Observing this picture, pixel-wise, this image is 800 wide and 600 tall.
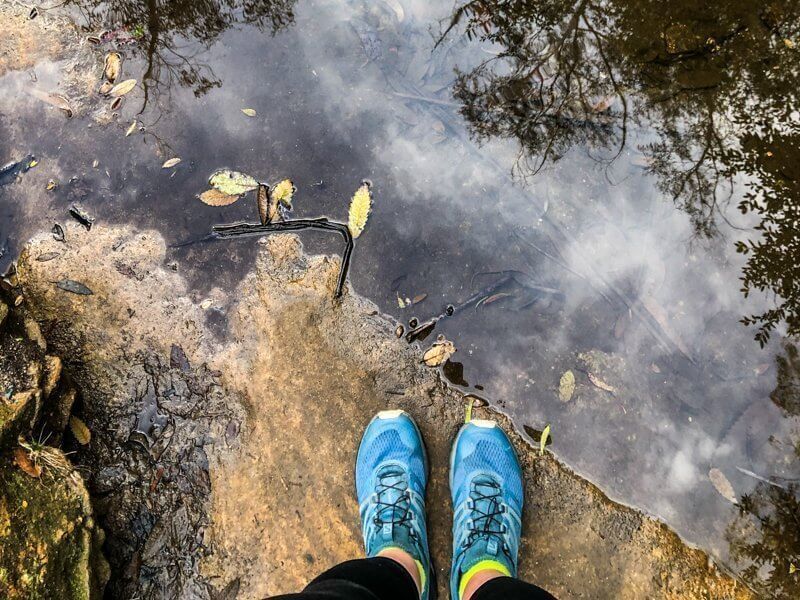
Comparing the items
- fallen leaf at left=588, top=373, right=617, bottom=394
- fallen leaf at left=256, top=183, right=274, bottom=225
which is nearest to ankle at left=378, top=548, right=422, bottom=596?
fallen leaf at left=588, top=373, right=617, bottom=394

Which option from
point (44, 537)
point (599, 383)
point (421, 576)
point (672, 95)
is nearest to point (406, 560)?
point (421, 576)

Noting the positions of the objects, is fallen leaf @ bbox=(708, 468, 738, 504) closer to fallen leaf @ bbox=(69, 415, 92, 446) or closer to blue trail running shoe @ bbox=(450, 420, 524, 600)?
blue trail running shoe @ bbox=(450, 420, 524, 600)

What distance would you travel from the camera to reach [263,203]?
2.45 m

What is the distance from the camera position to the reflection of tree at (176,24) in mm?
2635

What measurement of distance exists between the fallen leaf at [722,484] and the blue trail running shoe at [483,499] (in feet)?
2.75

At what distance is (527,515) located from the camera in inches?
88.4

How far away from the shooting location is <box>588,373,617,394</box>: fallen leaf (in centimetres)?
227

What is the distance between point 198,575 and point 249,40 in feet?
8.61

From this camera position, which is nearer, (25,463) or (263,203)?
(25,463)

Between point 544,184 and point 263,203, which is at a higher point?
point 544,184

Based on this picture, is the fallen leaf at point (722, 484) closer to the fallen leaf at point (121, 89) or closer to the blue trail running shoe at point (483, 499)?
the blue trail running shoe at point (483, 499)

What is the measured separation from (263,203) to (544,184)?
1.38 m

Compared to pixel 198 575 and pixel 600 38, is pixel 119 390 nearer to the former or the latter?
pixel 198 575

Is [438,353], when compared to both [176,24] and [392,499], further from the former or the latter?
[176,24]
